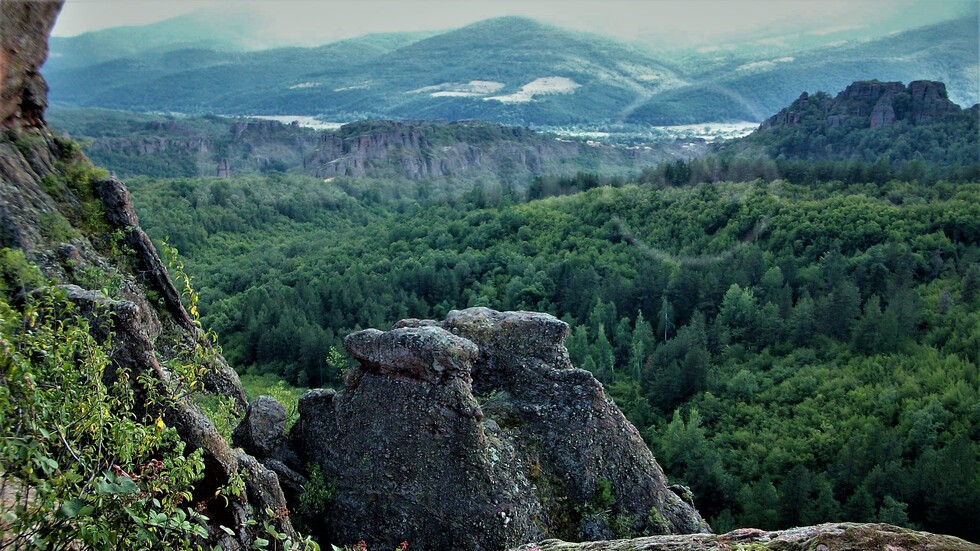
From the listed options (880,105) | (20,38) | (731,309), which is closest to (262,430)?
(20,38)

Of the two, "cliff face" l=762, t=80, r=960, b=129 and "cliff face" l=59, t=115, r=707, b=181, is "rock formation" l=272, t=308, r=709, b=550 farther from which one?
"cliff face" l=59, t=115, r=707, b=181

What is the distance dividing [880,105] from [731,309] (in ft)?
230

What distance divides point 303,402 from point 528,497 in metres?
5.12

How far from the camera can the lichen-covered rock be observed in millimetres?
6848

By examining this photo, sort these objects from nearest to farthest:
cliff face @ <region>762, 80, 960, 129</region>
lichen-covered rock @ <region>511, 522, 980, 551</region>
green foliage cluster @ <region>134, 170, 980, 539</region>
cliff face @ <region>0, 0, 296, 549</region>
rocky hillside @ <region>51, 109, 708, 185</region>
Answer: lichen-covered rock @ <region>511, 522, 980, 551</region>, cliff face @ <region>0, 0, 296, 549</region>, green foliage cluster @ <region>134, 170, 980, 539</region>, cliff face @ <region>762, 80, 960, 129</region>, rocky hillside @ <region>51, 109, 708, 185</region>

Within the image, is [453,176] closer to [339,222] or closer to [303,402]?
[339,222]

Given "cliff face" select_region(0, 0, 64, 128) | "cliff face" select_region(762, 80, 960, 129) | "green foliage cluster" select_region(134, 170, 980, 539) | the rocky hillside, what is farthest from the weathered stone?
the rocky hillside

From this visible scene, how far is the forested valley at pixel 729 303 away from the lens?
25.7 metres

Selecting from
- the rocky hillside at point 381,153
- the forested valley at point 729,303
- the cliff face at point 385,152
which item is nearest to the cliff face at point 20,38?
the forested valley at point 729,303

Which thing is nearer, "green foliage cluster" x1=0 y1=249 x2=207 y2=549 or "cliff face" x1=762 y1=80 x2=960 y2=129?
"green foliage cluster" x1=0 y1=249 x2=207 y2=549

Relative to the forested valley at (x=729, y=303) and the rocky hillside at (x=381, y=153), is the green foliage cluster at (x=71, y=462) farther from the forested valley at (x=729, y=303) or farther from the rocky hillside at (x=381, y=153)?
the rocky hillside at (x=381, y=153)

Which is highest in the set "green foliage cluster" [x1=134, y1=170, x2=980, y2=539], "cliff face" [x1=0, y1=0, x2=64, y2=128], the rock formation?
"cliff face" [x1=0, y1=0, x2=64, y2=128]

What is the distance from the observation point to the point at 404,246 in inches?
2552

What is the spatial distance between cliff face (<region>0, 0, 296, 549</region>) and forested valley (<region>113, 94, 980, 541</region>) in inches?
258
